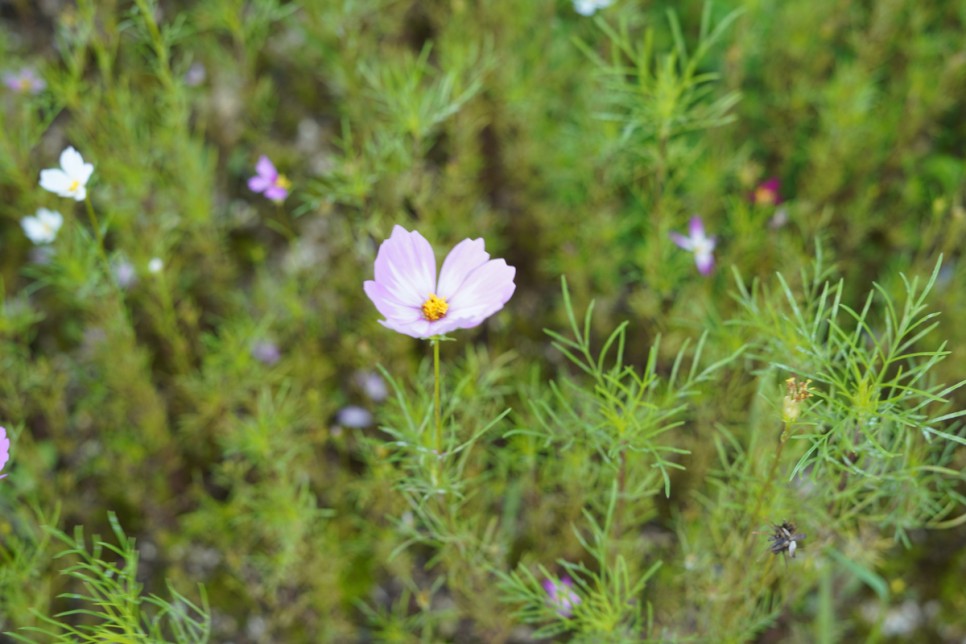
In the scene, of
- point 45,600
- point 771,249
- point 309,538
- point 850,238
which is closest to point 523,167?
point 771,249

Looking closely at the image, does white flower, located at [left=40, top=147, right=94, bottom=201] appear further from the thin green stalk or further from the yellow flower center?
the thin green stalk

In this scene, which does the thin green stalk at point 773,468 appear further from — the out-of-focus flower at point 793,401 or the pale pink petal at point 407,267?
the pale pink petal at point 407,267

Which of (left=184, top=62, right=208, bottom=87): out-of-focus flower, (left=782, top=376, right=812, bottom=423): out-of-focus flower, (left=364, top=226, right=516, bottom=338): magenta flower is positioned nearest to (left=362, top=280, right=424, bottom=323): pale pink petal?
(left=364, top=226, right=516, bottom=338): magenta flower

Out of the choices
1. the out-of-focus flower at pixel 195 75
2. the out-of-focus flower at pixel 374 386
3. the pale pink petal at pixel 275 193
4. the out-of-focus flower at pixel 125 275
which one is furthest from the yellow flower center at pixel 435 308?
the out-of-focus flower at pixel 195 75

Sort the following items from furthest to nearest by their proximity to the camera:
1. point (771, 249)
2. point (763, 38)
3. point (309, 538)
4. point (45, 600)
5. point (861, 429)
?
point (763, 38) → point (771, 249) → point (309, 538) → point (45, 600) → point (861, 429)

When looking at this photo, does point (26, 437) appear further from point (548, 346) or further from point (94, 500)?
point (548, 346)

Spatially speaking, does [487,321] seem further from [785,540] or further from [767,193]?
[785,540]
